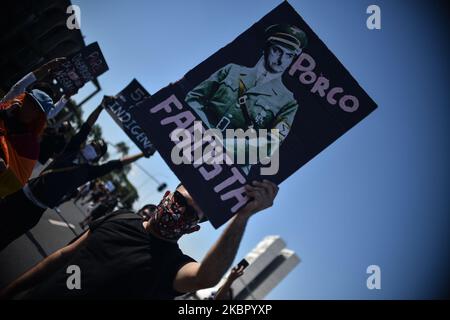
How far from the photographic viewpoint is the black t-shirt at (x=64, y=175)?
3.03m

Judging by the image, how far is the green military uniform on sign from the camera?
2.21m

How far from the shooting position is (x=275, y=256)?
62.3 meters

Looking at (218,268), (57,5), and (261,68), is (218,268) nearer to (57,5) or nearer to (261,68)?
(261,68)

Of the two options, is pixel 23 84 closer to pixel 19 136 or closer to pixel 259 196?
pixel 19 136

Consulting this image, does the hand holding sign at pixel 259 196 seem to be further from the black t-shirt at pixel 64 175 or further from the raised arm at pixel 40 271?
the black t-shirt at pixel 64 175

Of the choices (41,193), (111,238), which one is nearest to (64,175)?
(41,193)

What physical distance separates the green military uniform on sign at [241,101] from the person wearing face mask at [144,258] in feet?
1.79

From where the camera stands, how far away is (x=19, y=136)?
271 centimetres

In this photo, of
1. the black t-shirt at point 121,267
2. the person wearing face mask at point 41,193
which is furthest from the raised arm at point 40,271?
the person wearing face mask at point 41,193

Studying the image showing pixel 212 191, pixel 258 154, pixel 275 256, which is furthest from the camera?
pixel 275 256

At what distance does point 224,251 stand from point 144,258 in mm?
598

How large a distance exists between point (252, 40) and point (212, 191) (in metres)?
1.31
